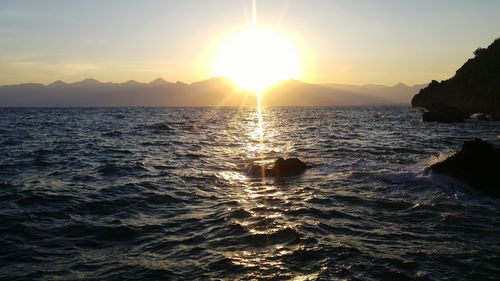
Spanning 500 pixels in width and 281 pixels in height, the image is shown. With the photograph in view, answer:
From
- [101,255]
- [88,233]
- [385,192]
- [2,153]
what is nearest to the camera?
[101,255]

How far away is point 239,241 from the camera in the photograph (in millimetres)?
10789

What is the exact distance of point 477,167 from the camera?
17.2 m

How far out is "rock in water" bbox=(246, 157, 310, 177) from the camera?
68.0 feet

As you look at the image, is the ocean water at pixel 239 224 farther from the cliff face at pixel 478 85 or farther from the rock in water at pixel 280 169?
the cliff face at pixel 478 85

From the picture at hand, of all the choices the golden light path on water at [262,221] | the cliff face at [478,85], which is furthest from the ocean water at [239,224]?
the cliff face at [478,85]

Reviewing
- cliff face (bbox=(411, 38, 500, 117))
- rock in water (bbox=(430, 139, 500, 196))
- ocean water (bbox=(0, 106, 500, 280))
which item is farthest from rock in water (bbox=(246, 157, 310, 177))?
cliff face (bbox=(411, 38, 500, 117))

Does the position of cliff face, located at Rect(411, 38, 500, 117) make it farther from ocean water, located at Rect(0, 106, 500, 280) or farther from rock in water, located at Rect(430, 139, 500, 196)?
Result: ocean water, located at Rect(0, 106, 500, 280)

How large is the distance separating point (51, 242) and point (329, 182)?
1175 cm

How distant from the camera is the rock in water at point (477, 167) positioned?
53.9ft

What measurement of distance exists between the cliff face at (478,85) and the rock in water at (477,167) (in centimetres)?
5940

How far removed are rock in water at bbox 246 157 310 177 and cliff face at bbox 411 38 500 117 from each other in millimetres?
60698

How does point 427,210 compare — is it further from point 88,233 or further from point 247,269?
point 88,233

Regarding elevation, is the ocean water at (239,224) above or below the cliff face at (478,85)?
below

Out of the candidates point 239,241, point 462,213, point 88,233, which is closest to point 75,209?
point 88,233
